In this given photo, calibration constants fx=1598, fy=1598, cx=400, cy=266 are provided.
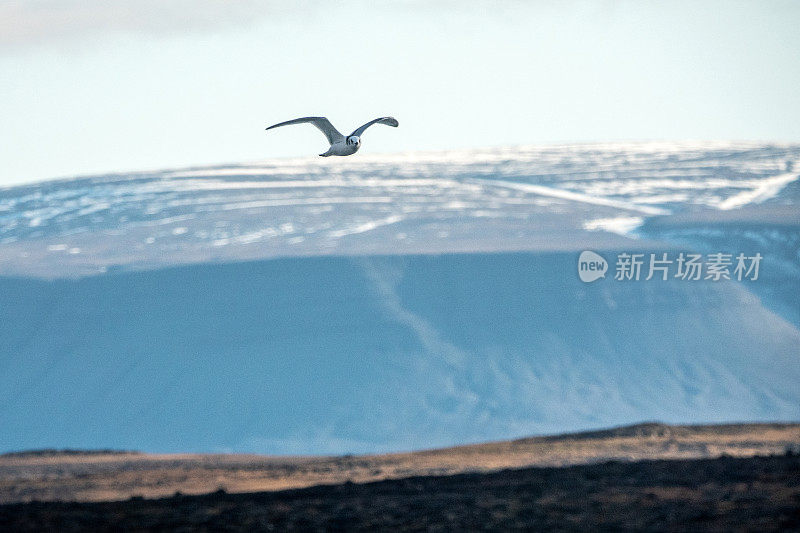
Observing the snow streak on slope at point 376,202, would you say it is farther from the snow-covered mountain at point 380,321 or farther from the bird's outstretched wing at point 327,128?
the bird's outstretched wing at point 327,128

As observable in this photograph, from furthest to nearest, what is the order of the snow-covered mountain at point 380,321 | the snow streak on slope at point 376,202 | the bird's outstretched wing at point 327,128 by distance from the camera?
the snow streak on slope at point 376,202
the snow-covered mountain at point 380,321
the bird's outstretched wing at point 327,128

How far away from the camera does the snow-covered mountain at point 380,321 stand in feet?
347

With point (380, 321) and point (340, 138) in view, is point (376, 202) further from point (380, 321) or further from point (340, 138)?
point (340, 138)

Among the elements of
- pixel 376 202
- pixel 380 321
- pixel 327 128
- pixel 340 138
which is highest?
pixel 327 128

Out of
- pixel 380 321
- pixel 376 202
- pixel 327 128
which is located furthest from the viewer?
pixel 376 202

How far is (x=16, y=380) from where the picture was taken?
10969cm

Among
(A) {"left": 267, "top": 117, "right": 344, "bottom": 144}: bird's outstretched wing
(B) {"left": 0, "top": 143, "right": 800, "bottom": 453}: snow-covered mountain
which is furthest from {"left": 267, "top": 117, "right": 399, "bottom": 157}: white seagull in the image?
(B) {"left": 0, "top": 143, "right": 800, "bottom": 453}: snow-covered mountain

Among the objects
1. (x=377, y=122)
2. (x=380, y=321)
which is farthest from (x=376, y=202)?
(x=377, y=122)

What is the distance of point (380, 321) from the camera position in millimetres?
113438

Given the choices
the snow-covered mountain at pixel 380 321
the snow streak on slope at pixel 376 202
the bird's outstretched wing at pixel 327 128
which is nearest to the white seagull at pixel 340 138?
the bird's outstretched wing at pixel 327 128

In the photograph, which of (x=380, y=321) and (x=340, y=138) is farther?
(x=380, y=321)

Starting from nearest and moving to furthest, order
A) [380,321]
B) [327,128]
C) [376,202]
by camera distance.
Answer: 1. [327,128]
2. [380,321]
3. [376,202]

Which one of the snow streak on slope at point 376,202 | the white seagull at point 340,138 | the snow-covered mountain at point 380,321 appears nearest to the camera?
the white seagull at point 340,138

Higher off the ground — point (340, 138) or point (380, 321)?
point (340, 138)
